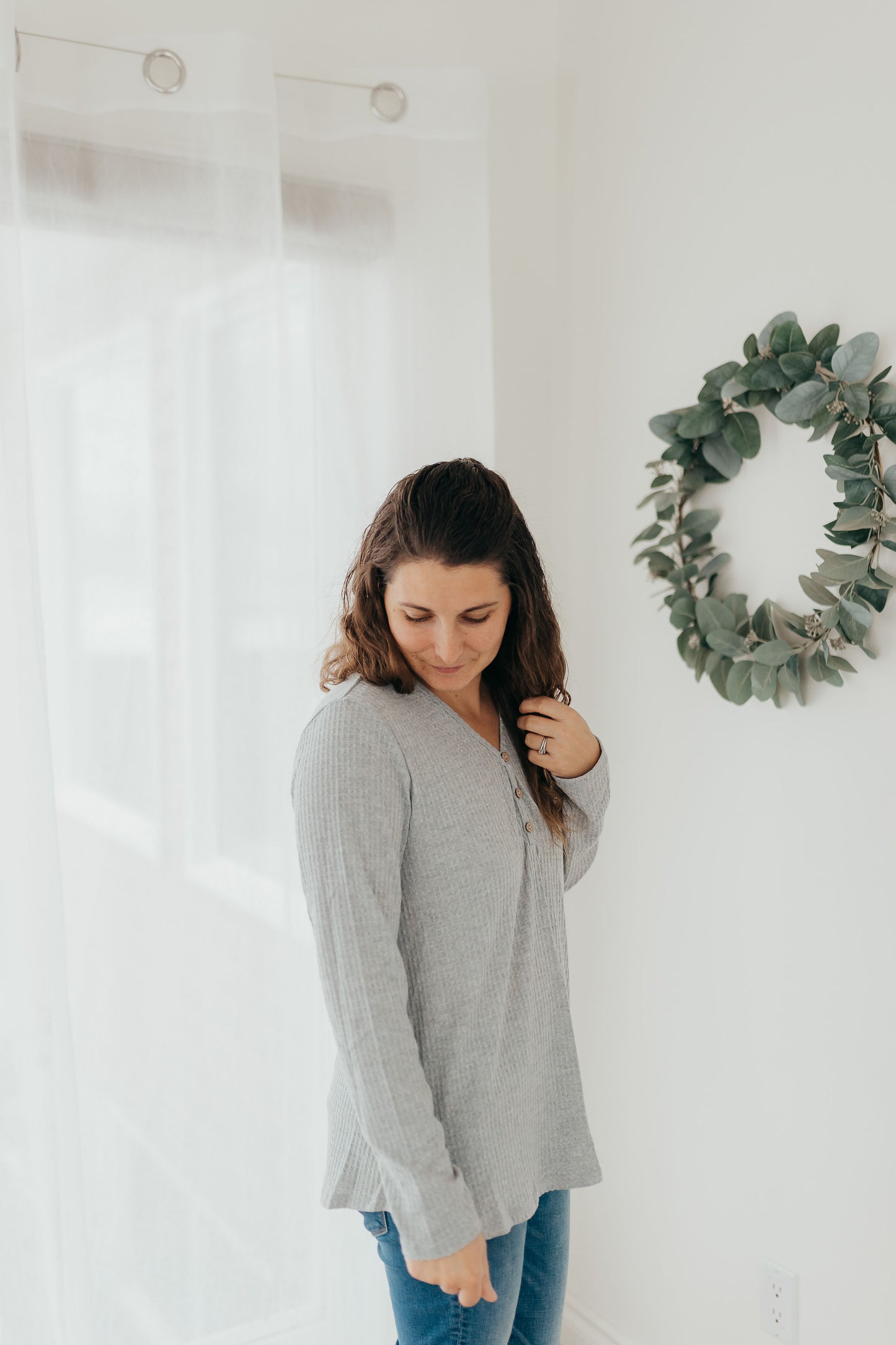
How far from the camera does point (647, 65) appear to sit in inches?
68.0

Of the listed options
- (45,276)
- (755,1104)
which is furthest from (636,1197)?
(45,276)

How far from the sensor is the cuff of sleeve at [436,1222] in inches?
40.0

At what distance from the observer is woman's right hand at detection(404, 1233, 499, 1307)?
3.39 feet

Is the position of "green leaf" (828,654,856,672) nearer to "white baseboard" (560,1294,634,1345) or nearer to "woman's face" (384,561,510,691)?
"woman's face" (384,561,510,691)

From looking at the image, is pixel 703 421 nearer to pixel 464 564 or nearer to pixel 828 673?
pixel 828 673

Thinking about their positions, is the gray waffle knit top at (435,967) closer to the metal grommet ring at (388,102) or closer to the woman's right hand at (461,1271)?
the woman's right hand at (461,1271)

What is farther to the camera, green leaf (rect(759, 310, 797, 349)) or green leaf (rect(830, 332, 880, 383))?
green leaf (rect(759, 310, 797, 349))

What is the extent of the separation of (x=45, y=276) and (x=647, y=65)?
100 centimetres

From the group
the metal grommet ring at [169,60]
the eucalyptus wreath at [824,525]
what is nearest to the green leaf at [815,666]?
the eucalyptus wreath at [824,525]

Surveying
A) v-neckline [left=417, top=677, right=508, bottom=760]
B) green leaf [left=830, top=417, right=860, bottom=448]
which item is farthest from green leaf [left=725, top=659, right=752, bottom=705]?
v-neckline [left=417, top=677, right=508, bottom=760]

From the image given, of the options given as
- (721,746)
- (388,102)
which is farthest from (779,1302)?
(388,102)

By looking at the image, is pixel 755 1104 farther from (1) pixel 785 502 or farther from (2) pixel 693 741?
(1) pixel 785 502

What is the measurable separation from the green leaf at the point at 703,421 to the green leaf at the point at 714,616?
0.79 ft

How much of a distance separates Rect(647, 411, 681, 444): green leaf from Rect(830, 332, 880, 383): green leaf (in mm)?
308
